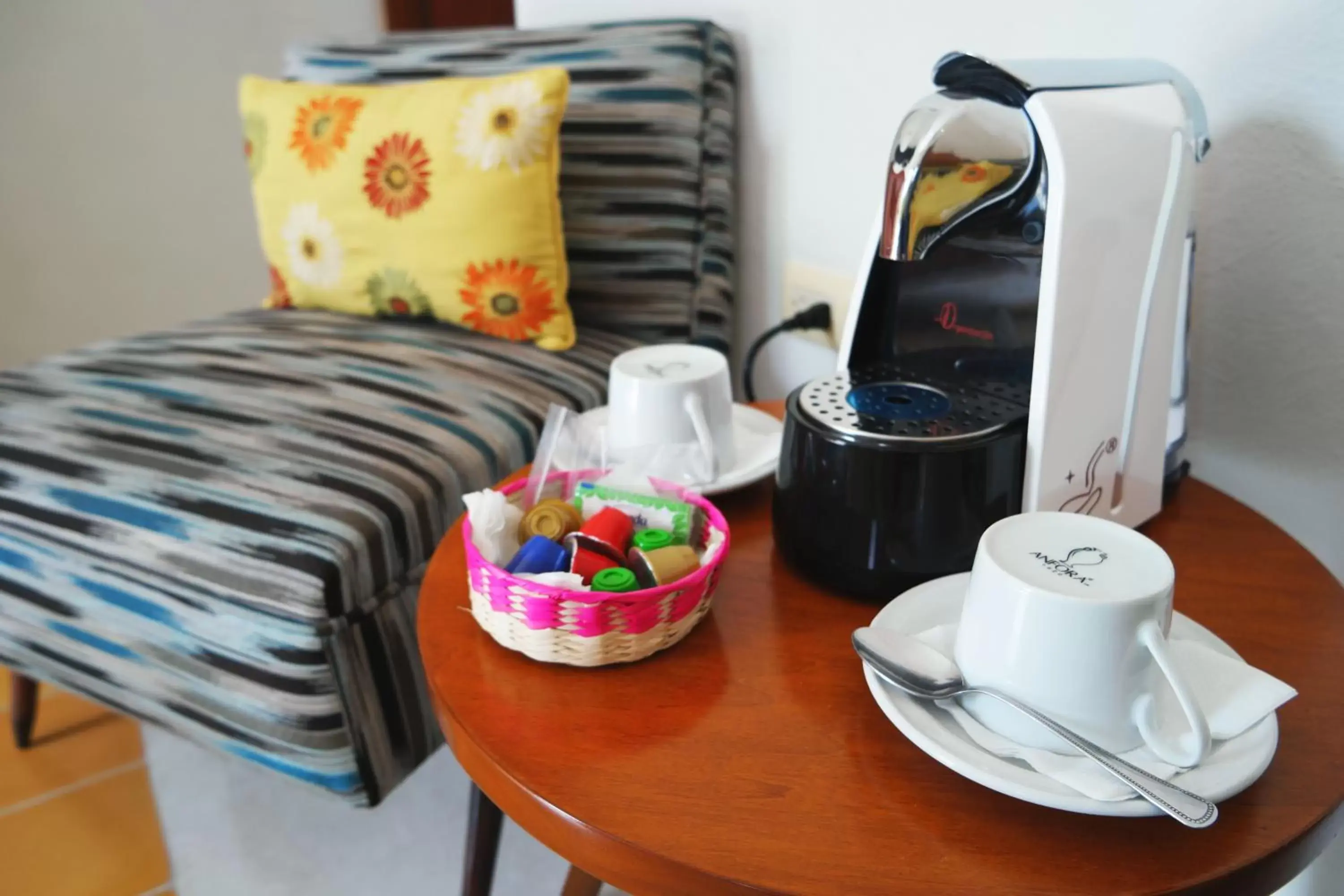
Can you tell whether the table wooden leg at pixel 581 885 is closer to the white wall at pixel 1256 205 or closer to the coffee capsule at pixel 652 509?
the coffee capsule at pixel 652 509

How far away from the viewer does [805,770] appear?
1.35 ft

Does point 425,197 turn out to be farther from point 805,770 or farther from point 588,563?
point 805,770

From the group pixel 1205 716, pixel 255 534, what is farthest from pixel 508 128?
pixel 1205 716

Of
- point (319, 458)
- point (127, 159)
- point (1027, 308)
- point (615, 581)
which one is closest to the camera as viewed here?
point (615, 581)

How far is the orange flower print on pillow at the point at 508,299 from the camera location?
3.34 feet

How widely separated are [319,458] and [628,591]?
439mm

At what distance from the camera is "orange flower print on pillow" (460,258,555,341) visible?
1019 millimetres

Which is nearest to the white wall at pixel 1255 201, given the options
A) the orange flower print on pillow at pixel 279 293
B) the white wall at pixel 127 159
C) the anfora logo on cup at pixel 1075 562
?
the anfora logo on cup at pixel 1075 562

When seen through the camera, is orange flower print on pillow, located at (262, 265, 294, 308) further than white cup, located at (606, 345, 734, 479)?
Yes

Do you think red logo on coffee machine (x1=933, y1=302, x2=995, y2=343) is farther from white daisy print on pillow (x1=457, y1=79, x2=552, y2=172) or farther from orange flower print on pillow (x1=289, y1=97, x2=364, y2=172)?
orange flower print on pillow (x1=289, y1=97, x2=364, y2=172)

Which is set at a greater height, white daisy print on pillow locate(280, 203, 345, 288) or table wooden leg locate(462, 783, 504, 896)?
white daisy print on pillow locate(280, 203, 345, 288)

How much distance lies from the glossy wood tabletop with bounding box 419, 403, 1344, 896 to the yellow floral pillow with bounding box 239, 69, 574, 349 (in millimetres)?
541

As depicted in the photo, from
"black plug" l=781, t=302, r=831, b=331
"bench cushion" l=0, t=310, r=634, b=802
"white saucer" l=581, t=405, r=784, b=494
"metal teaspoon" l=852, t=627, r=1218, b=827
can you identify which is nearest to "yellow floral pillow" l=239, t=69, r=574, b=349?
"bench cushion" l=0, t=310, r=634, b=802

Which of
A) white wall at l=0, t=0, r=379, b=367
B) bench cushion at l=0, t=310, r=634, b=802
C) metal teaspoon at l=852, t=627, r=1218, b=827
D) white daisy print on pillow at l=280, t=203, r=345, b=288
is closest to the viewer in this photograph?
metal teaspoon at l=852, t=627, r=1218, b=827
